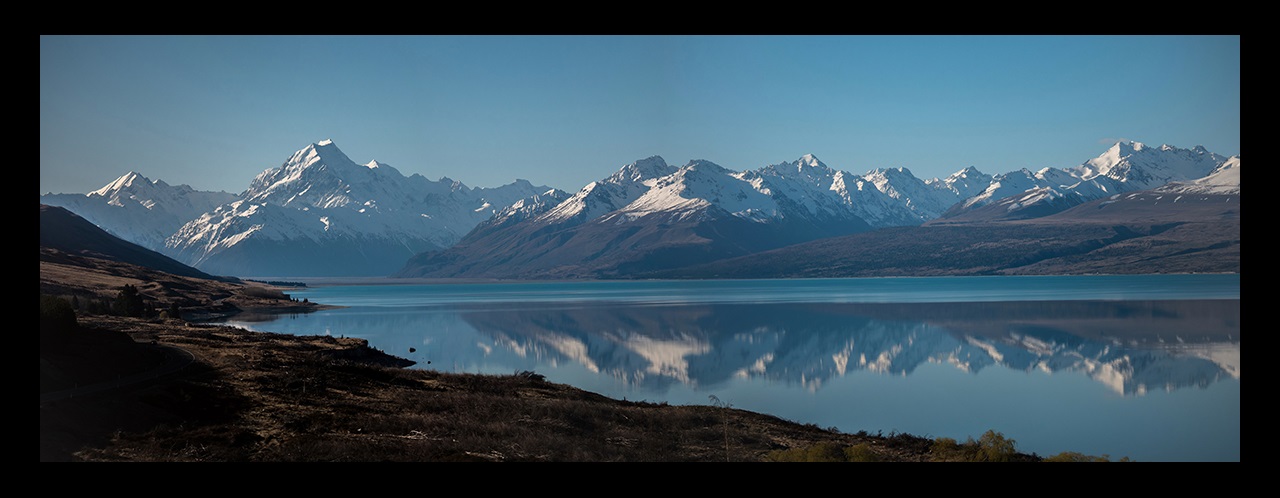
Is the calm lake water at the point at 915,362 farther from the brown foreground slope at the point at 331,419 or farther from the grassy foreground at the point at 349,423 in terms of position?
the grassy foreground at the point at 349,423

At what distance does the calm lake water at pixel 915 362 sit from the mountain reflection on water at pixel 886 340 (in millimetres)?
196

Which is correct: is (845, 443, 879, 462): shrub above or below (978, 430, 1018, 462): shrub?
above

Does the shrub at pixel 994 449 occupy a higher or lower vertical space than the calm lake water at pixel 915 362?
higher

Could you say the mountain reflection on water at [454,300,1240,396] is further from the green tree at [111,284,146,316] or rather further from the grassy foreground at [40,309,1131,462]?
the green tree at [111,284,146,316]

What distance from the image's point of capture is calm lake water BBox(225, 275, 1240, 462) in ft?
102

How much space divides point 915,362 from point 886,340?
13.8 meters

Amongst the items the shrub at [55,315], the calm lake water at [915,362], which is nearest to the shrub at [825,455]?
the calm lake water at [915,362]

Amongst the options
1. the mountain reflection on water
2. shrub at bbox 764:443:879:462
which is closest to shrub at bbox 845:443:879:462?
shrub at bbox 764:443:879:462

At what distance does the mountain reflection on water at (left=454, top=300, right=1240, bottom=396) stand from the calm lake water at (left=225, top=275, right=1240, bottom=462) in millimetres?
196

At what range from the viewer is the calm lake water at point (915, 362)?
102 ft
